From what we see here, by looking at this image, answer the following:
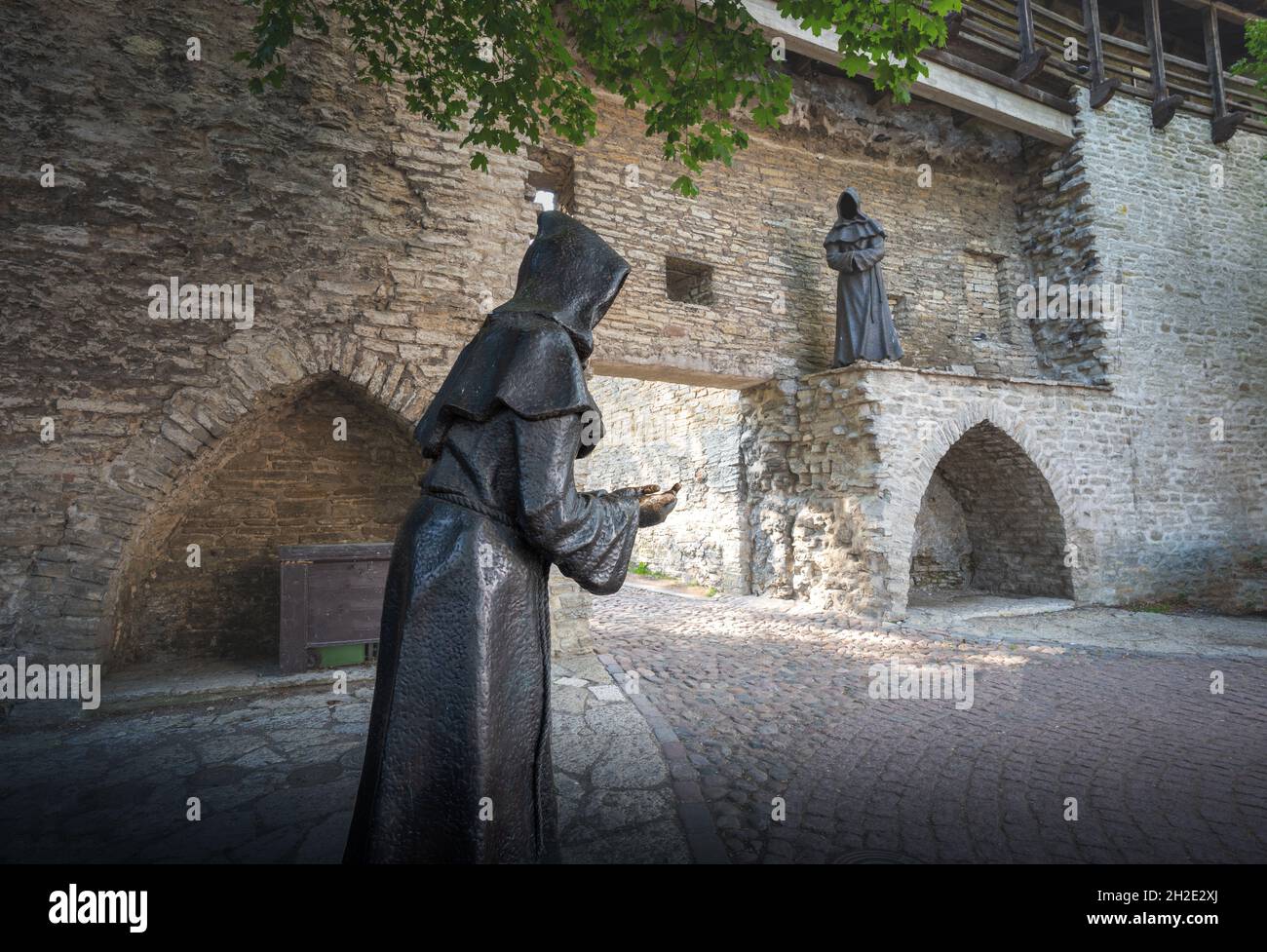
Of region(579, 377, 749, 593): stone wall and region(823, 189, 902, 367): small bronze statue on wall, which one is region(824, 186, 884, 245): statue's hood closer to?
region(823, 189, 902, 367): small bronze statue on wall

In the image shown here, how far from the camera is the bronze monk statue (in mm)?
1360

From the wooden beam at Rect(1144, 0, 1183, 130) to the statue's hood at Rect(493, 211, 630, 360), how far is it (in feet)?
44.5

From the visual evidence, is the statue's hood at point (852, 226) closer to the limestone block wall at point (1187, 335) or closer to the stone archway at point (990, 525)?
the stone archway at point (990, 525)

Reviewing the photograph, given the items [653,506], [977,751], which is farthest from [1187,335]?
[653,506]

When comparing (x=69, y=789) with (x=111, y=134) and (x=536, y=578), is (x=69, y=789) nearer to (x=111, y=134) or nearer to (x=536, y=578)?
(x=536, y=578)

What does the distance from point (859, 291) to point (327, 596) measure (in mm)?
7295

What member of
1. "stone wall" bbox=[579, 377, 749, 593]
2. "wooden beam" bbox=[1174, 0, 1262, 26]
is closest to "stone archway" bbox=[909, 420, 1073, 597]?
"stone wall" bbox=[579, 377, 749, 593]

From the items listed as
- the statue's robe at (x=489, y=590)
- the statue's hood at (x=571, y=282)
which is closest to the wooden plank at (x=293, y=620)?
the statue's robe at (x=489, y=590)

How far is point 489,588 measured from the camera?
4.75ft

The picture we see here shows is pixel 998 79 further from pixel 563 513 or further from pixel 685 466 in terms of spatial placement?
pixel 563 513

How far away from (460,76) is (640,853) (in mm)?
5153

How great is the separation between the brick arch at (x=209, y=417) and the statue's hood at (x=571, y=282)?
3527 millimetres

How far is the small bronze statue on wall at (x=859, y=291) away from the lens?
26.3ft

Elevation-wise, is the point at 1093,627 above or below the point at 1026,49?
below
